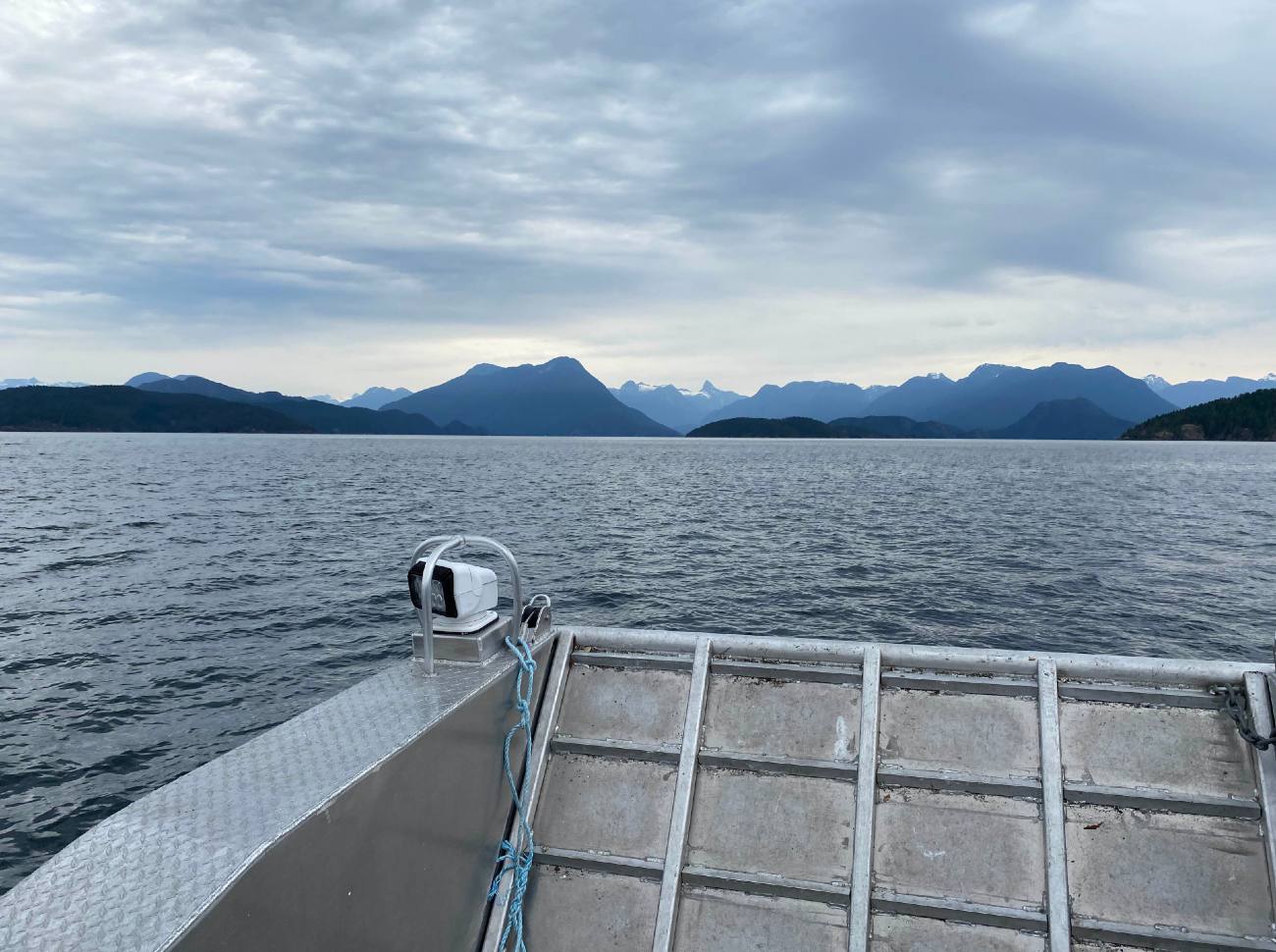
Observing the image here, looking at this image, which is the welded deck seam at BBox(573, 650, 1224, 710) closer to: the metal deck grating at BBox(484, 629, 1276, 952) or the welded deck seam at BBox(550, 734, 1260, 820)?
the metal deck grating at BBox(484, 629, 1276, 952)

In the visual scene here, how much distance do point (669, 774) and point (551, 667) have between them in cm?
117

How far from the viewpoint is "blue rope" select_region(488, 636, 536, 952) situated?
431 cm

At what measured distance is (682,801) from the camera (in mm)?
4613

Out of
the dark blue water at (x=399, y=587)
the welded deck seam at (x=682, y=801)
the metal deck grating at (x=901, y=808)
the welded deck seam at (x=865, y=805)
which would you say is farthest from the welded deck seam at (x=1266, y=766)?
the dark blue water at (x=399, y=587)

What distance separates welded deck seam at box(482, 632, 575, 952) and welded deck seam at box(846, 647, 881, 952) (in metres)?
2.01

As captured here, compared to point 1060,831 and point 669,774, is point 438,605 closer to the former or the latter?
point 669,774

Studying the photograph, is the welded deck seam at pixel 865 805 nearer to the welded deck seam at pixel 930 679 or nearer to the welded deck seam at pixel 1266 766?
the welded deck seam at pixel 930 679

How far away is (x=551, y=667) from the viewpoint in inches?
213

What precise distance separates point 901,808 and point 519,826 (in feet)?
7.83

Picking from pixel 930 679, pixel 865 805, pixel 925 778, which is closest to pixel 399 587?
pixel 930 679

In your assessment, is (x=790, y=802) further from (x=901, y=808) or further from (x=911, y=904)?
(x=911, y=904)

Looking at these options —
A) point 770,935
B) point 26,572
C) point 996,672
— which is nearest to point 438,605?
point 770,935

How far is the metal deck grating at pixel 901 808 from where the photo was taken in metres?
4.03

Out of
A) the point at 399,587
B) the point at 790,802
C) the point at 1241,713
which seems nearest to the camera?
the point at 1241,713
